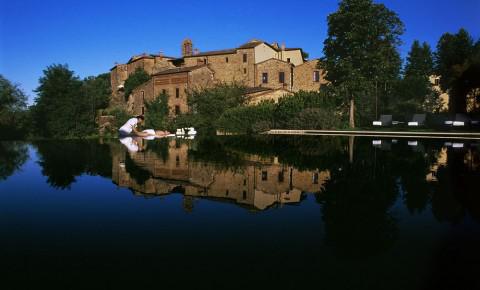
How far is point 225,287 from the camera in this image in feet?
10.1

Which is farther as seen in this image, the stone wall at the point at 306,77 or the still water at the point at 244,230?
the stone wall at the point at 306,77

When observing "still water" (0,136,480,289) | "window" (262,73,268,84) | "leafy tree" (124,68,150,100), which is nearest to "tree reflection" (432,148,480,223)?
"still water" (0,136,480,289)

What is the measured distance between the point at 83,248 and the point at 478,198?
6.59 metres

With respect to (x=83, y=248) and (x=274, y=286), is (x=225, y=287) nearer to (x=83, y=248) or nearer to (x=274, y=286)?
(x=274, y=286)

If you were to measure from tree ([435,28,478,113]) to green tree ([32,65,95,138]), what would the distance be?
37.2 m

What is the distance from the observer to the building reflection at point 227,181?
6770 millimetres

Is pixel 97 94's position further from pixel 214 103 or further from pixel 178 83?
pixel 214 103

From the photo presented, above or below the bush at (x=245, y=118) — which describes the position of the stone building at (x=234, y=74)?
above

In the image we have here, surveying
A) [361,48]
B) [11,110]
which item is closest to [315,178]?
[361,48]

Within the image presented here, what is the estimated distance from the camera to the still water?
3.27m

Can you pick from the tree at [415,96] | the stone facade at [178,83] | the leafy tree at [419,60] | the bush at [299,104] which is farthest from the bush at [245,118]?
the leafy tree at [419,60]

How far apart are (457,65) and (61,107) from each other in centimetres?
3880

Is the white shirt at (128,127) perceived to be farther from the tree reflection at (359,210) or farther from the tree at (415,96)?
the tree at (415,96)

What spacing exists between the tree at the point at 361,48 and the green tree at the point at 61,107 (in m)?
26.1
